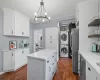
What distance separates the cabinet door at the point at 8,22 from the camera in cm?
302

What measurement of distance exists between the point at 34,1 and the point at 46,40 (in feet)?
8.94

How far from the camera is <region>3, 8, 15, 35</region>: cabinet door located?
302 centimetres

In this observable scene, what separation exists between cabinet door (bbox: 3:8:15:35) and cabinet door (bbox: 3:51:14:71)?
2.79 ft

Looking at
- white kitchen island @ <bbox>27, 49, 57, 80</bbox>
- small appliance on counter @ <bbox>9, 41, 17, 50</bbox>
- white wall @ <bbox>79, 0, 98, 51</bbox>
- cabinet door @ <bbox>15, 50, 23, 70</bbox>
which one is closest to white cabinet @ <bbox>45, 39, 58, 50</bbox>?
cabinet door @ <bbox>15, 50, 23, 70</bbox>

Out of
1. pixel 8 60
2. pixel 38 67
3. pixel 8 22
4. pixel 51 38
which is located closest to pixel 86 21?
pixel 38 67

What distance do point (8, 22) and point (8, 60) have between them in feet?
5.23

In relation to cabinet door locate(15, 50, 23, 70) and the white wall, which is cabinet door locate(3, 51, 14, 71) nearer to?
cabinet door locate(15, 50, 23, 70)

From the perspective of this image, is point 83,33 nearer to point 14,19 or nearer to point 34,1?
point 34,1

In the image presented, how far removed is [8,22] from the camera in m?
3.07

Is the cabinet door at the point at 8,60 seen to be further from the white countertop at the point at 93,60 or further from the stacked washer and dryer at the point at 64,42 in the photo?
the stacked washer and dryer at the point at 64,42

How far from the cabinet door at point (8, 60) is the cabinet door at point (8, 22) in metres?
0.85

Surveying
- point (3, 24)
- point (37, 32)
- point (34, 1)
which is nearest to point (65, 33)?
point (37, 32)

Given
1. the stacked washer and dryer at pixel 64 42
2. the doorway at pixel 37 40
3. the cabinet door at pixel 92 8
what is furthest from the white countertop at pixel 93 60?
the doorway at pixel 37 40

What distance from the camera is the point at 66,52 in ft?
17.8
